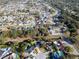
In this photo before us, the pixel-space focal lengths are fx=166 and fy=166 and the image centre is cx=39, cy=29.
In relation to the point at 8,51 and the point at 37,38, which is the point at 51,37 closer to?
the point at 37,38

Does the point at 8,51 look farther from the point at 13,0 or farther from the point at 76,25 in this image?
the point at 13,0

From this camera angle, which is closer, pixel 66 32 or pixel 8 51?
pixel 8 51

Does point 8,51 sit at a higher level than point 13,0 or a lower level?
higher

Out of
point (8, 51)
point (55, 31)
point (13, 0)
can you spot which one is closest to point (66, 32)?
point (55, 31)

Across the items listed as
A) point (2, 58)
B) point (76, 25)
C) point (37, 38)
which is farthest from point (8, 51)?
point (76, 25)

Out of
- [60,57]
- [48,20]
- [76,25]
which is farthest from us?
[48,20]

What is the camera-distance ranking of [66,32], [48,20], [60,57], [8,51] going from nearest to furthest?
[60,57] < [8,51] < [66,32] < [48,20]

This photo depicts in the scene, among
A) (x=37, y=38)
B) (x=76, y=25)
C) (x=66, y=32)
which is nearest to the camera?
(x=37, y=38)

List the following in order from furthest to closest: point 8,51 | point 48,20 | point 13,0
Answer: point 13,0, point 48,20, point 8,51

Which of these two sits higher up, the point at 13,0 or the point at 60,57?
the point at 60,57
